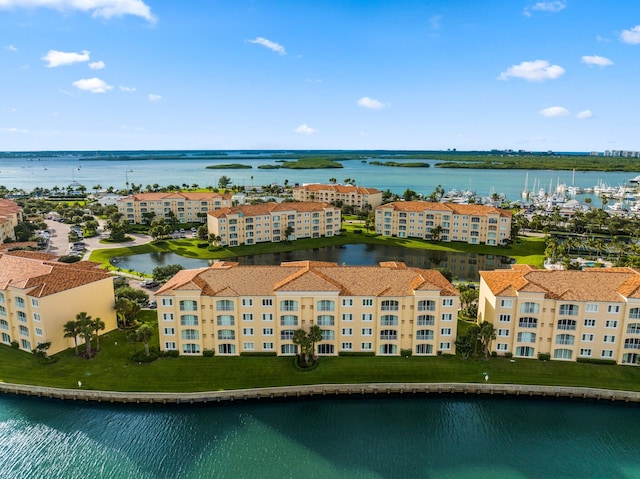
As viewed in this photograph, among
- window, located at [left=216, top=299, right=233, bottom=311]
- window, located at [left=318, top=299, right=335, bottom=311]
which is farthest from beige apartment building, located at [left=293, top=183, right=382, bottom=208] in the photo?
window, located at [left=216, top=299, right=233, bottom=311]

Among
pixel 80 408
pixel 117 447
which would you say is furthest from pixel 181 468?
pixel 80 408

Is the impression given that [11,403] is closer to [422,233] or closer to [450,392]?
[450,392]

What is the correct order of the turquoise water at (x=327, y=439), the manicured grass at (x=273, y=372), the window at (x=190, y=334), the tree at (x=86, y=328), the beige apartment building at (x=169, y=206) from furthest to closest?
the beige apartment building at (x=169, y=206) < the window at (x=190, y=334) < the tree at (x=86, y=328) < the manicured grass at (x=273, y=372) < the turquoise water at (x=327, y=439)

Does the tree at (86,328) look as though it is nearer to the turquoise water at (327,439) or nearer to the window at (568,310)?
the turquoise water at (327,439)

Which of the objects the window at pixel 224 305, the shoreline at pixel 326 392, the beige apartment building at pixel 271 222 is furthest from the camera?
the beige apartment building at pixel 271 222

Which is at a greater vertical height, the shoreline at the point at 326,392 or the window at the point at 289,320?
the window at the point at 289,320

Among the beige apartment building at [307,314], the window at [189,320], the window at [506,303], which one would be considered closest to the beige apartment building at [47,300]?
the beige apartment building at [307,314]

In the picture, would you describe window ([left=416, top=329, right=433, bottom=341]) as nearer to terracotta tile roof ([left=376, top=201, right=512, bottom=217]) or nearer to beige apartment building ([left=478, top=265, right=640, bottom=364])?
beige apartment building ([left=478, top=265, right=640, bottom=364])

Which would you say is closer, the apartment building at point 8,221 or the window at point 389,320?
the window at point 389,320
